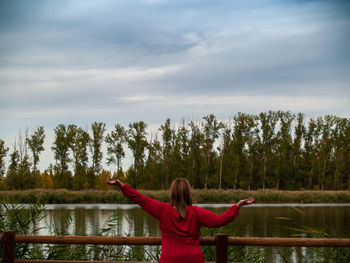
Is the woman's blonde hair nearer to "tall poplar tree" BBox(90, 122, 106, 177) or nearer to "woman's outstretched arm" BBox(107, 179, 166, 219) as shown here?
"woman's outstretched arm" BBox(107, 179, 166, 219)

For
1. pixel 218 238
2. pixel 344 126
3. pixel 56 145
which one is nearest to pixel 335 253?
pixel 218 238

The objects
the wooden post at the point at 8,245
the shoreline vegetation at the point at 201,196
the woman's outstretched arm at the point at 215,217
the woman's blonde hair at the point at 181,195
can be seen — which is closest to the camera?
the woman's blonde hair at the point at 181,195

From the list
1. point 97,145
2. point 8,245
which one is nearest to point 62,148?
point 97,145

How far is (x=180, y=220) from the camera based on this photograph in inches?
165

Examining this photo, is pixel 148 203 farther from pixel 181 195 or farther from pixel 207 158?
pixel 207 158

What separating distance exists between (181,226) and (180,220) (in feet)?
0.19

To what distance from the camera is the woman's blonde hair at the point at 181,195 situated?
4102 mm

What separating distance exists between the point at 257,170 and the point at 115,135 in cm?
2002

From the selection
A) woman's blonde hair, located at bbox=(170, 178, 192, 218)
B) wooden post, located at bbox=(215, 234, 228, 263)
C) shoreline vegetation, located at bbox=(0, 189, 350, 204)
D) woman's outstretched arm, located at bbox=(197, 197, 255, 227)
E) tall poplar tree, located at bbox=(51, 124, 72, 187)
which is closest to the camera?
woman's blonde hair, located at bbox=(170, 178, 192, 218)

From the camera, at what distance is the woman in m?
4.12

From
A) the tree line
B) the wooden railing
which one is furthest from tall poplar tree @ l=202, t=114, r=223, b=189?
the wooden railing

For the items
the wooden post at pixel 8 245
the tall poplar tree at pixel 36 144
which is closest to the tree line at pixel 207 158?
the tall poplar tree at pixel 36 144

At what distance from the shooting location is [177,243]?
13.7ft

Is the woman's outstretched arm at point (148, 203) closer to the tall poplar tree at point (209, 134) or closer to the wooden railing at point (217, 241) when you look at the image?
the wooden railing at point (217, 241)
